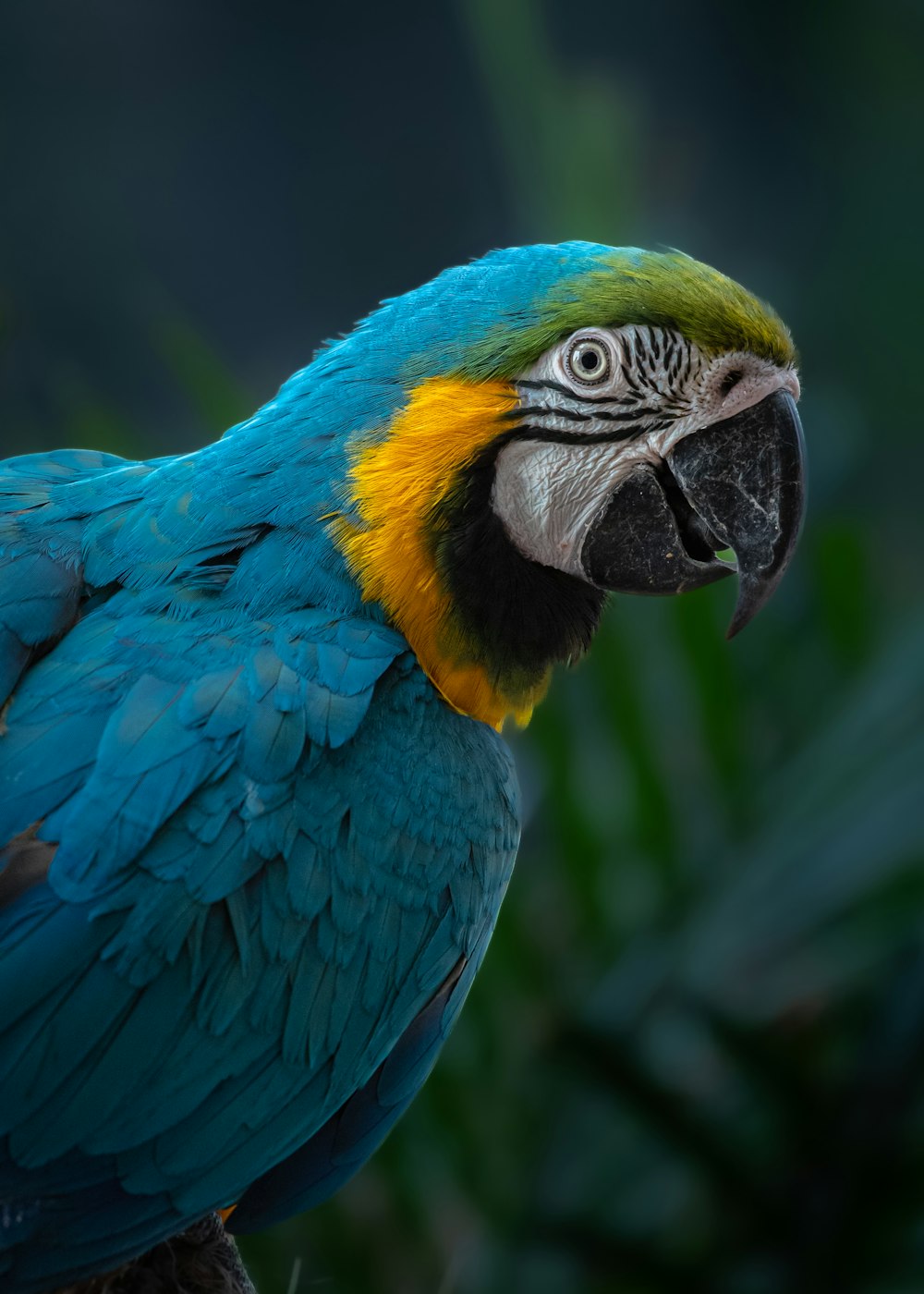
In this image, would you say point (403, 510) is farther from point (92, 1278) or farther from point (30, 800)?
point (92, 1278)

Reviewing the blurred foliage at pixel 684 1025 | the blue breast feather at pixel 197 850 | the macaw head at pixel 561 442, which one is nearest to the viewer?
the blue breast feather at pixel 197 850

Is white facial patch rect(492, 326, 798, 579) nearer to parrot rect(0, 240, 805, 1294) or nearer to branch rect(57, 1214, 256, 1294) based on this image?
parrot rect(0, 240, 805, 1294)

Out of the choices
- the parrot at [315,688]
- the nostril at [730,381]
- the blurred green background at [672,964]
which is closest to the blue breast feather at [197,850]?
the parrot at [315,688]

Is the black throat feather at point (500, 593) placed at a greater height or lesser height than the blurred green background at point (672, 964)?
greater

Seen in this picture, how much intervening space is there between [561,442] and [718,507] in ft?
0.41

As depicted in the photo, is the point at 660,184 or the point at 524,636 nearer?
the point at 524,636

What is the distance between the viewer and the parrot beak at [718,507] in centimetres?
94

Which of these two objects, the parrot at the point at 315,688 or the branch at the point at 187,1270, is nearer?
A: the parrot at the point at 315,688

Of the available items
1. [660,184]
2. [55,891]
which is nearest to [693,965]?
[55,891]

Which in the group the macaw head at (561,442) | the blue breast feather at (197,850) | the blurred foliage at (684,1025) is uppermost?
the macaw head at (561,442)

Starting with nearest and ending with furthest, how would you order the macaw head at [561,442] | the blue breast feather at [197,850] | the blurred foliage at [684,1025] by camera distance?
the blue breast feather at [197,850] → the macaw head at [561,442] → the blurred foliage at [684,1025]

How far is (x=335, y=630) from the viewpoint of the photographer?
91 cm

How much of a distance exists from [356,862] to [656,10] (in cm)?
359

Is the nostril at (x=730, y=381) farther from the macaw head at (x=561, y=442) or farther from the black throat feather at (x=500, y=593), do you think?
the black throat feather at (x=500, y=593)
